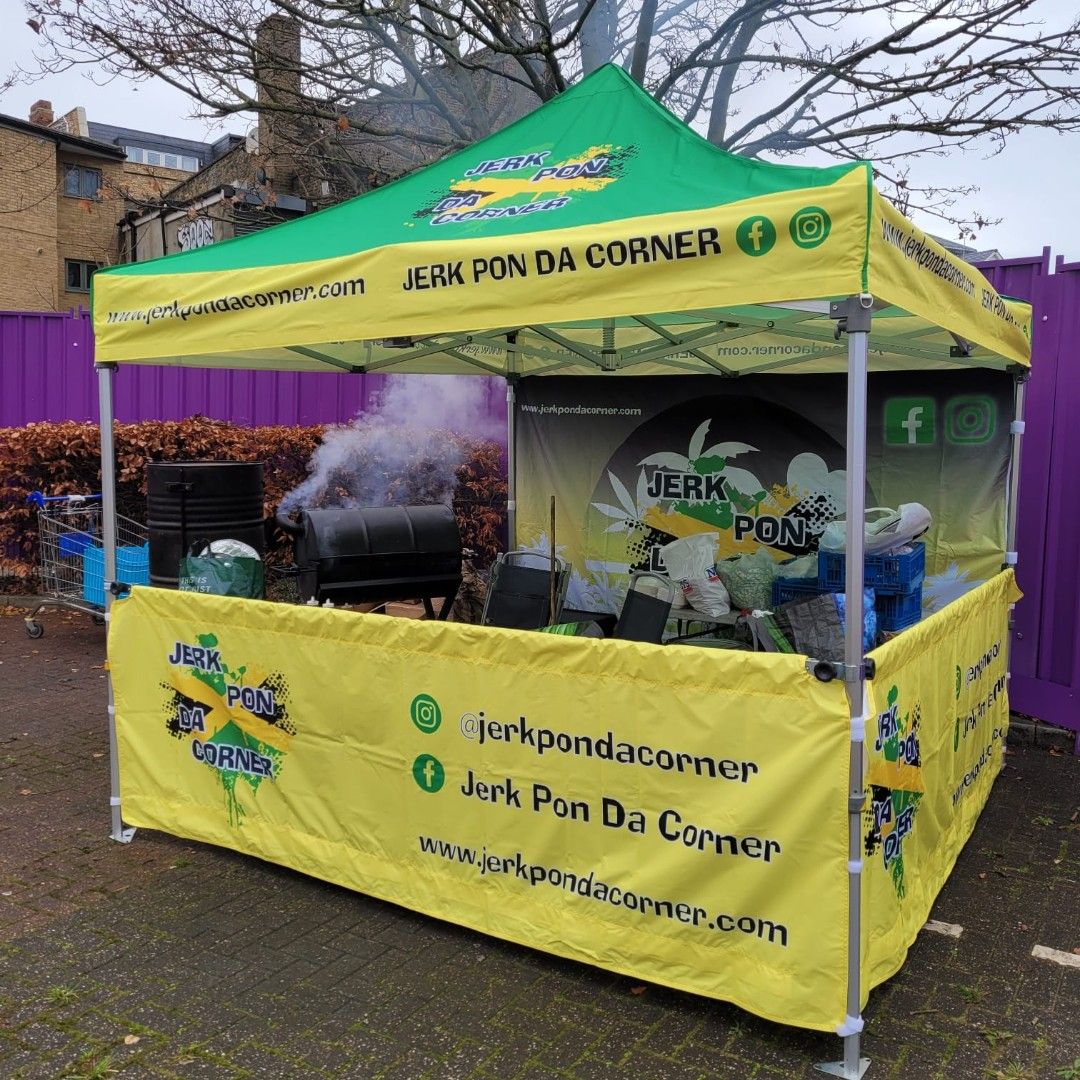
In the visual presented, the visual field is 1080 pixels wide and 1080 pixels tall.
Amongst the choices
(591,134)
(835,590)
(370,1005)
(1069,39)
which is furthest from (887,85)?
(370,1005)

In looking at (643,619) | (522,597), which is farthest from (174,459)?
(643,619)

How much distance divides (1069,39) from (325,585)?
9142 millimetres

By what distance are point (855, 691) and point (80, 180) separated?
33.0m

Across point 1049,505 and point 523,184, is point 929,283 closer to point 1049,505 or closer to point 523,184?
point 523,184

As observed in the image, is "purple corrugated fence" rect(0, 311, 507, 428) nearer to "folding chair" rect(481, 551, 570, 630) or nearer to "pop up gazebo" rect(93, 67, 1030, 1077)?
"folding chair" rect(481, 551, 570, 630)

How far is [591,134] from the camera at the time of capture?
147 inches

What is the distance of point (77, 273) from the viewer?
3066 cm

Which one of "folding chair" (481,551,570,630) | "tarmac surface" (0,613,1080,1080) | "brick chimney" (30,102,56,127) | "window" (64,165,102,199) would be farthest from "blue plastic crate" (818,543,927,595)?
"brick chimney" (30,102,56,127)

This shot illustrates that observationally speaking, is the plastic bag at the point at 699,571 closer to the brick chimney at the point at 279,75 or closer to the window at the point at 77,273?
the brick chimney at the point at 279,75

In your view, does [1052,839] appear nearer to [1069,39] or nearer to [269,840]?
[269,840]

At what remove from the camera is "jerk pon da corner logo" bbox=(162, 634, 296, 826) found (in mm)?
4113

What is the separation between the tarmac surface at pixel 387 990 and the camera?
117 inches

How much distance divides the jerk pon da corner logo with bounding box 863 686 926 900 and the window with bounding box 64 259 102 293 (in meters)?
32.0

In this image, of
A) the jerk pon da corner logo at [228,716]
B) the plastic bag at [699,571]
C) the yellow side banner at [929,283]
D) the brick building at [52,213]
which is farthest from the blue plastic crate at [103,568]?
the brick building at [52,213]
